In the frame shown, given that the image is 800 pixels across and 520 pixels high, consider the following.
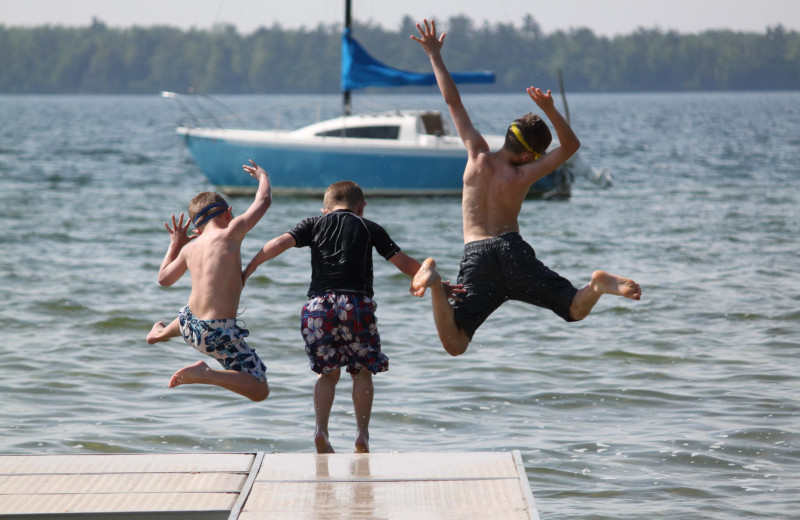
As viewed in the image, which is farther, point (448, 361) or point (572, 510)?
point (448, 361)

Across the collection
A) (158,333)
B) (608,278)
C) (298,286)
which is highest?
(608,278)

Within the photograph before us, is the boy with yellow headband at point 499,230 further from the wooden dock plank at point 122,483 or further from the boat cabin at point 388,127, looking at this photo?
the boat cabin at point 388,127

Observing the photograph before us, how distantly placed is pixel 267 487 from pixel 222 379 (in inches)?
32.3

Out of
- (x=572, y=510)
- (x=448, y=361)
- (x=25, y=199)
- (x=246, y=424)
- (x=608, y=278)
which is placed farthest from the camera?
(x=25, y=199)

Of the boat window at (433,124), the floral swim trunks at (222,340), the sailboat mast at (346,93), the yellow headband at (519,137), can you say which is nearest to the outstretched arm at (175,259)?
the floral swim trunks at (222,340)

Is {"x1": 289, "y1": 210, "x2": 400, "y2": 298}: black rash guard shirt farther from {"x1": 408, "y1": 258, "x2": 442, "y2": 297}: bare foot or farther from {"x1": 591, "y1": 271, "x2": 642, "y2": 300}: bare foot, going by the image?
{"x1": 591, "y1": 271, "x2": 642, "y2": 300}: bare foot

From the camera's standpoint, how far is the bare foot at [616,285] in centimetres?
577

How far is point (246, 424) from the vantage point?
8883 mm

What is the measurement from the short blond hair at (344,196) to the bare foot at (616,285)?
1.43 metres

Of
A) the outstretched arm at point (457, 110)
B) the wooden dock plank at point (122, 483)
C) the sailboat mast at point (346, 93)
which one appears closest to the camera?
the wooden dock plank at point (122, 483)

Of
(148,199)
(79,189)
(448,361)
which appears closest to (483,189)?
(448,361)

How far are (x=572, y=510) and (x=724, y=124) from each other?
250ft

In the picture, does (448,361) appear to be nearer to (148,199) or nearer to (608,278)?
(608,278)

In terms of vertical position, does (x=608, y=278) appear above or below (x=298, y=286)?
above
